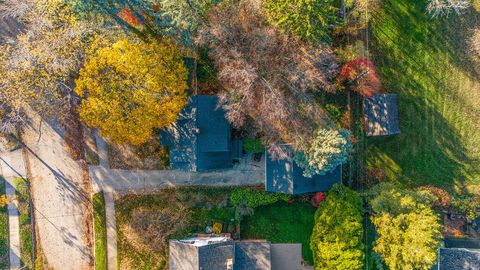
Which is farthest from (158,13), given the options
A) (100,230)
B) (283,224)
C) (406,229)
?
(406,229)

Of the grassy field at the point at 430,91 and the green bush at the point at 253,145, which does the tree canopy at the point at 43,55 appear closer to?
the green bush at the point at 253,145

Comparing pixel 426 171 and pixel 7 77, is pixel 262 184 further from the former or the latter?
pixel 7 77

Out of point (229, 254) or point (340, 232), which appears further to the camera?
point (229, 254)

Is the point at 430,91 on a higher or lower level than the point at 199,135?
higher

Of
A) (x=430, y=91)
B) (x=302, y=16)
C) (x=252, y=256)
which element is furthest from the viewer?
(x=430, y=91)

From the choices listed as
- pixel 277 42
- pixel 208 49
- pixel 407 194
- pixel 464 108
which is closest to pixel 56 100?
pixel 208 49

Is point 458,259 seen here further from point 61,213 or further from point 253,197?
point 61,213

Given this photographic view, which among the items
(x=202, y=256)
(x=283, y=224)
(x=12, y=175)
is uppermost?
(x=12, y=175)

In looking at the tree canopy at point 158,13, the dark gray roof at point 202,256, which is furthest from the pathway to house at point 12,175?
the tree canopy at point 158,13
